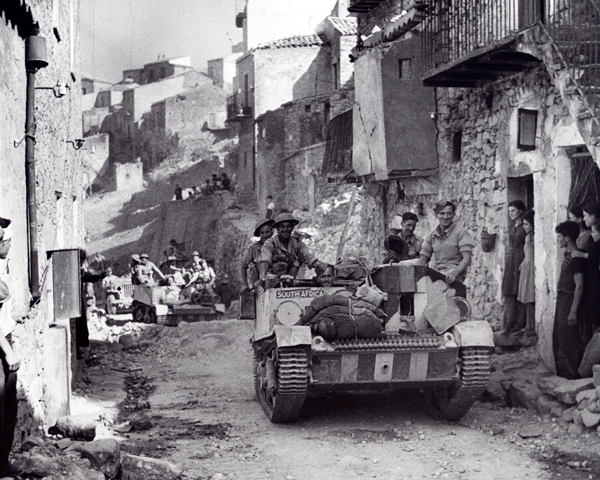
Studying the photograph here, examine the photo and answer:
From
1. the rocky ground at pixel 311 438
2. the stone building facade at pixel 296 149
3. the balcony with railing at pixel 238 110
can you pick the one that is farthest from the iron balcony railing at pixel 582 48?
the balcony with railing at pixel 238 110

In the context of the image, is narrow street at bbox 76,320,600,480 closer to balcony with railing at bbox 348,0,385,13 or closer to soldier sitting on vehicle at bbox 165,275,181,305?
balcony with railing at bbox 348,0,385,13

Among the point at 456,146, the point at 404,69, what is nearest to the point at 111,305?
the point at 404,69

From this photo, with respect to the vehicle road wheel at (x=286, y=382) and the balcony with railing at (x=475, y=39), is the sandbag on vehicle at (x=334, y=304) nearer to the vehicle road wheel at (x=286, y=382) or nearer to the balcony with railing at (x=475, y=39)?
the vehicle road wheel at (x=286, y=382)

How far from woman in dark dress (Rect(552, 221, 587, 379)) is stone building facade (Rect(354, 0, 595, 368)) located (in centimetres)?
75

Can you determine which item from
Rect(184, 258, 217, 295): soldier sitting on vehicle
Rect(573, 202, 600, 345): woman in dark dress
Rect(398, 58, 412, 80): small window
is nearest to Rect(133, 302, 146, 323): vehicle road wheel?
Rect(184, 258, 217, 295): soldier sitting on vehicle

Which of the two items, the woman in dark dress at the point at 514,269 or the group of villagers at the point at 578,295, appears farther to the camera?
the woman in dark dress at the point at 514,269

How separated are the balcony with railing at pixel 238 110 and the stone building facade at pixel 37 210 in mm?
34322

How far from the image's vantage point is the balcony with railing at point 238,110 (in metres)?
47.0

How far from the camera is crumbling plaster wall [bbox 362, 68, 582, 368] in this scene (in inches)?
451

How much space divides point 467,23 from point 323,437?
6.90 meters

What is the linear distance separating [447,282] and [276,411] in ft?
7.80

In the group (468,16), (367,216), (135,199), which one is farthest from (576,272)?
(135,199)

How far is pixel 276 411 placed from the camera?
32.1ft

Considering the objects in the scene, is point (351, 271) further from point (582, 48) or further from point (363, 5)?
point (363, 5)
